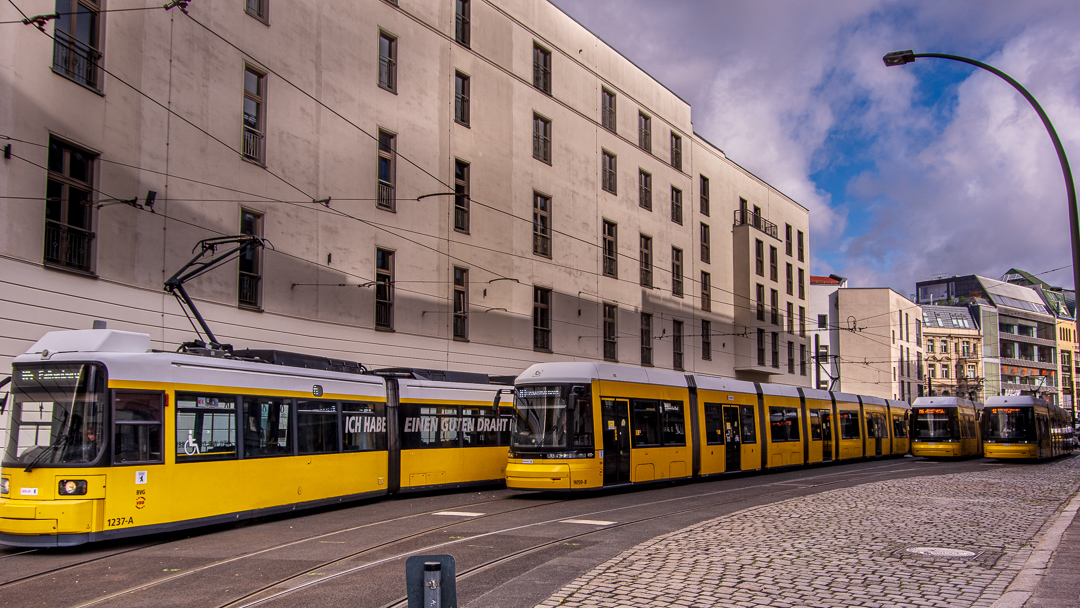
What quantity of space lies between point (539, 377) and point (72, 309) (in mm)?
9399

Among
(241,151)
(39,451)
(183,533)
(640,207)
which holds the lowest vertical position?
(183,533)

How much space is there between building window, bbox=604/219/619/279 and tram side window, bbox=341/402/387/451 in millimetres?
21854

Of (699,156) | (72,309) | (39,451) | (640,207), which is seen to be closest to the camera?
(39,451)

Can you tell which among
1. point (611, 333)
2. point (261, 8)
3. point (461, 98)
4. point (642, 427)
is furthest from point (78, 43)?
point (611, 333)

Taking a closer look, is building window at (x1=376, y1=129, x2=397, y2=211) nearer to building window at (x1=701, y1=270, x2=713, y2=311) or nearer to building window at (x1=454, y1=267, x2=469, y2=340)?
building window at (x1=454, y1=267, x2=469, y2=340)

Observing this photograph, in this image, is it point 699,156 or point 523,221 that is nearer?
point 523,221

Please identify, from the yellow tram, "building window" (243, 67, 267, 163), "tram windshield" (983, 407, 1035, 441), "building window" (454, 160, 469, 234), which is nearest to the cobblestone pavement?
the yellow tram

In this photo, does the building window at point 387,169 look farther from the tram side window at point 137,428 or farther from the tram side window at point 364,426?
the tram side window at point 137,428

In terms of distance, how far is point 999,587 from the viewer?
8.23 metres

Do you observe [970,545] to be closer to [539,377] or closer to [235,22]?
[539,377]

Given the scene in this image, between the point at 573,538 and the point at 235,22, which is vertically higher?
the point at 235,22

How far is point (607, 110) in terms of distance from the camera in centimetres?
3981

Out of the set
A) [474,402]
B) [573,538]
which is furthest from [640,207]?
[573,538]

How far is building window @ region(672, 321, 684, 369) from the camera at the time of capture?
43.7 meters
